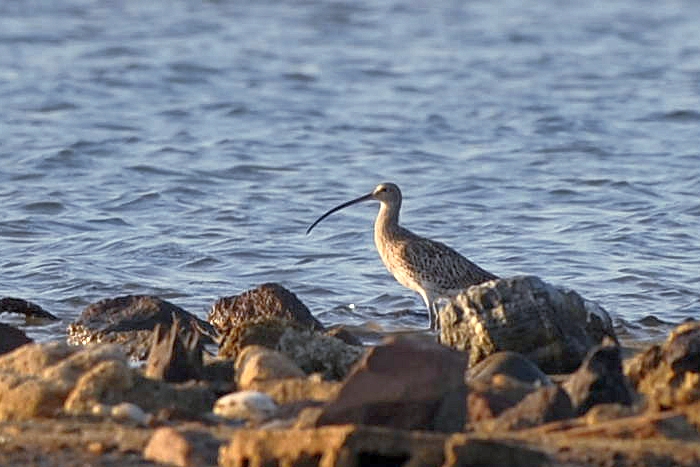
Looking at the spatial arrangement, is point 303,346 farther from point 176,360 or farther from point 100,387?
point 100,387

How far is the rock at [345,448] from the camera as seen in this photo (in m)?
5.18

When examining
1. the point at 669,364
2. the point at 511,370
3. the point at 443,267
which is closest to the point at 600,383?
the point at 511,370

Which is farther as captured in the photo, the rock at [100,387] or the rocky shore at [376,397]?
the rock at [100,387]

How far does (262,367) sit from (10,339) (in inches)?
68.6

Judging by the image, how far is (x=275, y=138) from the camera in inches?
679

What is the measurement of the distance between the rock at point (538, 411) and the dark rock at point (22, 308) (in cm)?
431

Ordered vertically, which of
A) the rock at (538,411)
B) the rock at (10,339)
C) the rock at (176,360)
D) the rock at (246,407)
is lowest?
the rock at (10,339)

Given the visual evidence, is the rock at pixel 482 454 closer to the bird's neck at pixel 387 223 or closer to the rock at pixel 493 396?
the rock at pixel 493 396

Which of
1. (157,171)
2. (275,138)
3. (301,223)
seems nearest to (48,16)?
(275,138)

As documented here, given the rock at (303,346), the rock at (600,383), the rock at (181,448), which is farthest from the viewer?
the rock at (303,346)

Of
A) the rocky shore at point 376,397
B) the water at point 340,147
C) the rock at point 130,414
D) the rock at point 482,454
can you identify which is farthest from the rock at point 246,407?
the water at point 340,147

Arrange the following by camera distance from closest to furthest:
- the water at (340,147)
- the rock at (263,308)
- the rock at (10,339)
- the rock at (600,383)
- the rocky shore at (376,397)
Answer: the rocky shore at (376,397) → the rock at (600,383) → the rock at (10,339) → the rock at (263,308) → the water at (340,147)

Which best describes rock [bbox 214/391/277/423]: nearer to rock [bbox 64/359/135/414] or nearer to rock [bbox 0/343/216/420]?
rock [bbox 0/343/216/420]

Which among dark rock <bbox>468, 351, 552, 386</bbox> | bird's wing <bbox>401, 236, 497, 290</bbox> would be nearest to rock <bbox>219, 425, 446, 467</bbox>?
dark rock <bbox>468, 351, 552, 386</bbox>
